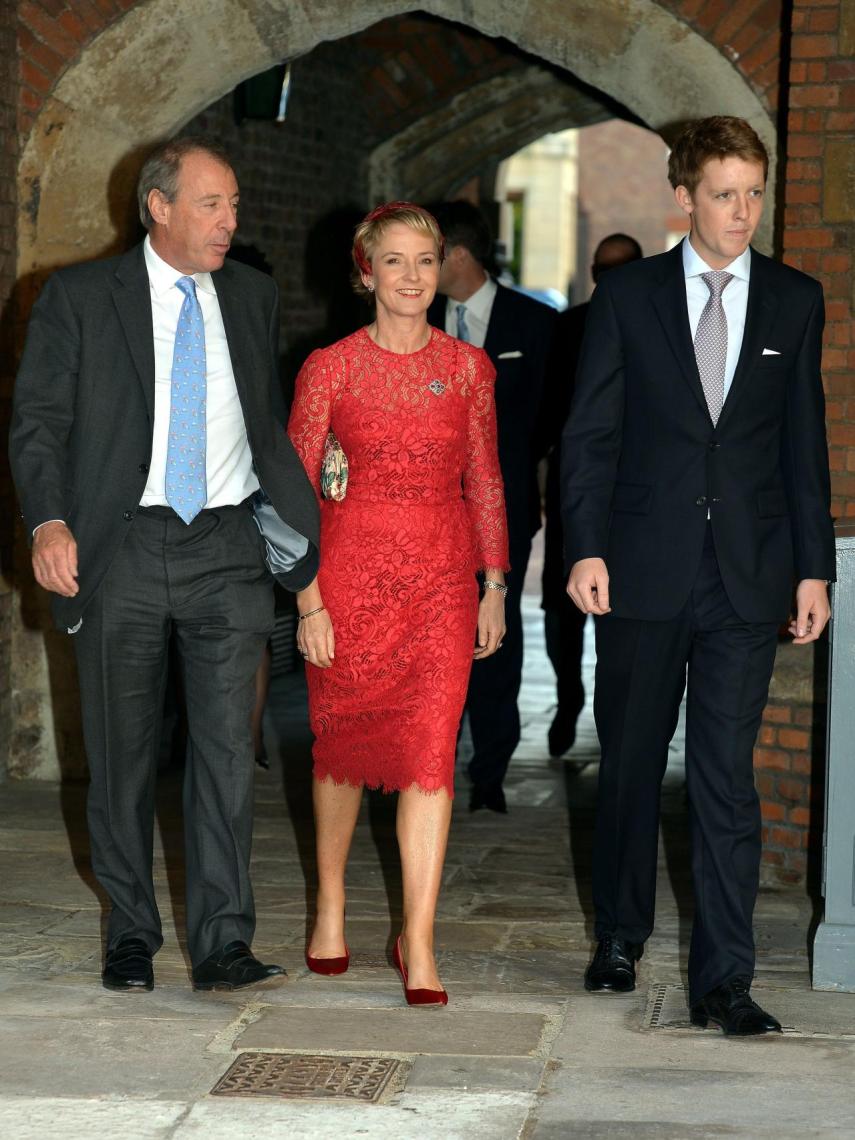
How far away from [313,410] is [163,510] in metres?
0.42

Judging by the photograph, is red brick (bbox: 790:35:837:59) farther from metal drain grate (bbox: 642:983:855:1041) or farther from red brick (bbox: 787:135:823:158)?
metal drain grate (bbox: 642:983:855:1041)

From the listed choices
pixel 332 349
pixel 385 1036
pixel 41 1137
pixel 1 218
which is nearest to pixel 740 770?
pixel 385 1036

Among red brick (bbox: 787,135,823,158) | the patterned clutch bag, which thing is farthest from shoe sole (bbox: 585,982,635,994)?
red brick (bbox: 787,135,823,158)

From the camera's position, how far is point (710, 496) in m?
4.10

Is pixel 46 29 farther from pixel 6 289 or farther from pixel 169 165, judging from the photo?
pixel 169 165

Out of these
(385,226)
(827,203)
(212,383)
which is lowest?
(212,383)

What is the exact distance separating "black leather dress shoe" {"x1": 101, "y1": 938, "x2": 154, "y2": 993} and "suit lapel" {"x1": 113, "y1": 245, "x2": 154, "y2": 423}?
49.4 inches

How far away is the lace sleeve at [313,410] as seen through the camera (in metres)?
4.34

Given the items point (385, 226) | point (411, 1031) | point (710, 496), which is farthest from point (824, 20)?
point (411, 1031)

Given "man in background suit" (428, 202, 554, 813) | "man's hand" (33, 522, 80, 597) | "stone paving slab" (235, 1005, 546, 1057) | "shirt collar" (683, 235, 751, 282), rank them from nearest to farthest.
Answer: "stone paving slab" (235, 1005, 546, 1057), "man's hand" (33, 522, 80, 597), "shirt collar" (683, 235, 751, 282), "man in background suit" (428, 202, 554, 813)

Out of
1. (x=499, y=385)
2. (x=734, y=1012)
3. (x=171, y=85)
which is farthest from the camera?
(x=171, y=85)

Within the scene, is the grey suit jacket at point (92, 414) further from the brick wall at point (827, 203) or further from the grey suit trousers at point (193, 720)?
the brick wall at point (827, 203)

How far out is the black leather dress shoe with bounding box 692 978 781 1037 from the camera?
3.99m

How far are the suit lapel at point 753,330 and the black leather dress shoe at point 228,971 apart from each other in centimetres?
167
